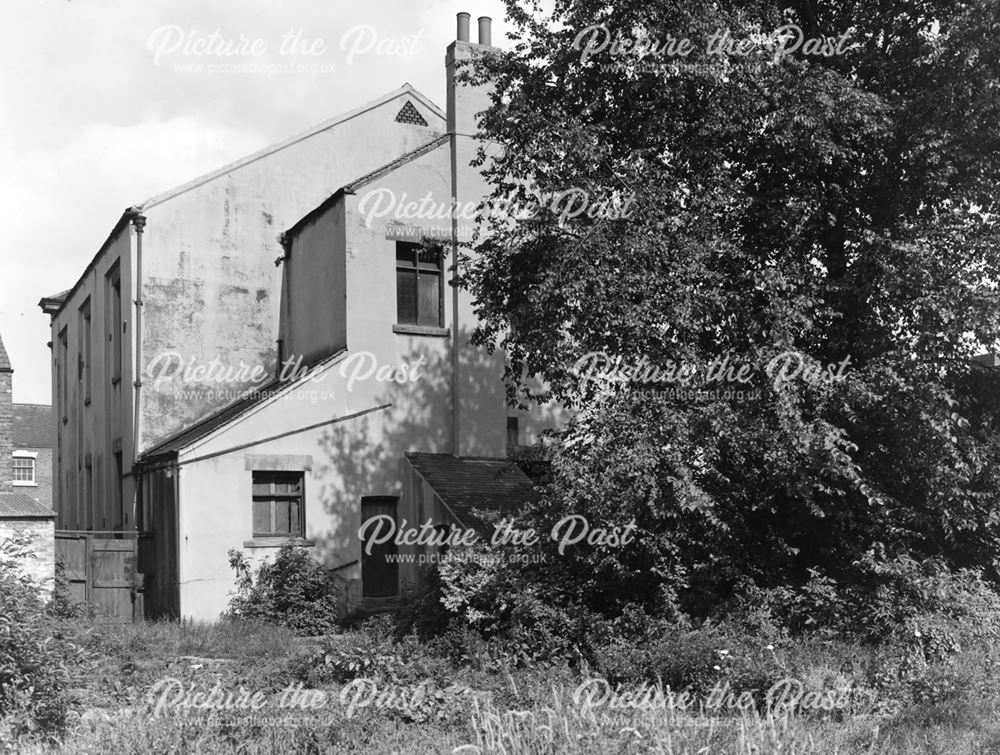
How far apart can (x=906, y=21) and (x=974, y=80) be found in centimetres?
196

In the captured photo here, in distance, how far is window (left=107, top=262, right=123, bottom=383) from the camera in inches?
1022

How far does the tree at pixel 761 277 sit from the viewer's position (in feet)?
51.1

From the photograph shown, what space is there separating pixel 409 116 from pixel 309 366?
7998 millimetres

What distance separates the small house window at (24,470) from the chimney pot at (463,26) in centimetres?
3988

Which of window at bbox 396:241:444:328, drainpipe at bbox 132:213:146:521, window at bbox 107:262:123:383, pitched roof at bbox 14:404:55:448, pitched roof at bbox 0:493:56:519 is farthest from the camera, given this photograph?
pitched roof at bbox 14:404:55:448

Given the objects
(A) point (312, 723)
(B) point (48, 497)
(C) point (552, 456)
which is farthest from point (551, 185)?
(B) point (48, 497)

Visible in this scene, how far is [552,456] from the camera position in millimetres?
16438

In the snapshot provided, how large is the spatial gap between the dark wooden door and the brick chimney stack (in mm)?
6710

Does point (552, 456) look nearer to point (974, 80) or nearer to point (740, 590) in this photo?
point (740, 590)

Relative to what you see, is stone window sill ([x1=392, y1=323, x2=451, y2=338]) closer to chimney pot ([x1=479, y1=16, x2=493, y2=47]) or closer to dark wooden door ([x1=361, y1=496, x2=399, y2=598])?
dark wooden door ([x1=361, y1=496, x2=399, y2=598])

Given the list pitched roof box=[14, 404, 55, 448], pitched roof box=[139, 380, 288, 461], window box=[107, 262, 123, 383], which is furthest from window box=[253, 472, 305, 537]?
pitched roof box=[14, 404, 55, 448]

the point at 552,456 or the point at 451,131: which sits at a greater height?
the point at 451,131

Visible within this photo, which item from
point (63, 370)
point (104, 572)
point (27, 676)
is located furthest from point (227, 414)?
point (63, 370)

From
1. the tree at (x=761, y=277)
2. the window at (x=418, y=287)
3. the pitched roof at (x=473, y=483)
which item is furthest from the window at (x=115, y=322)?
the tree at (x=761, y=277)
